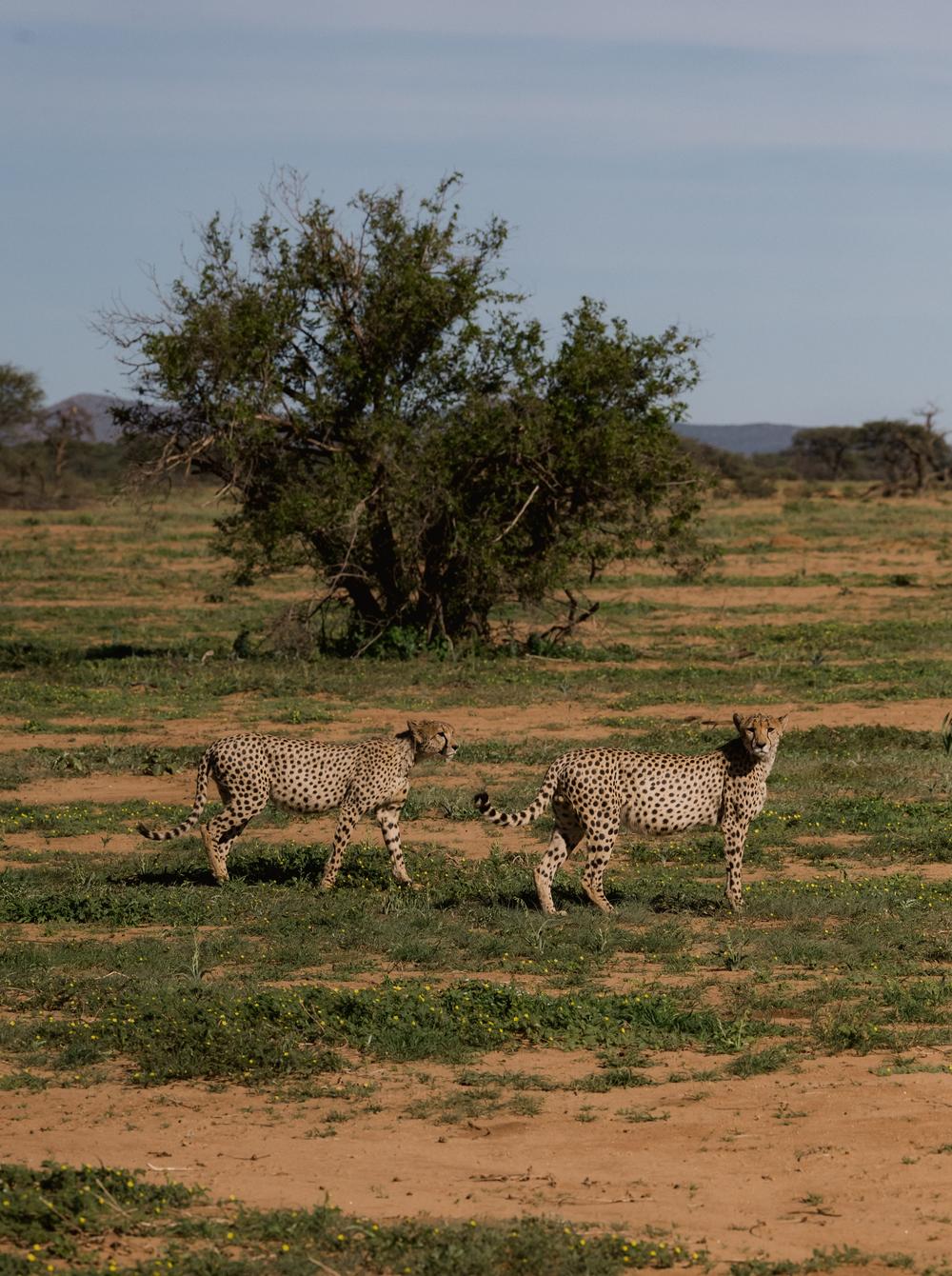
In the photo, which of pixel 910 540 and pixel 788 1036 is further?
pixel 910 540

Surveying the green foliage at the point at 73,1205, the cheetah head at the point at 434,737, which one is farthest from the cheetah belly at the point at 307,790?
the green foliage at the point at 73,1205

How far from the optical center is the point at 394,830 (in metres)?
11.6

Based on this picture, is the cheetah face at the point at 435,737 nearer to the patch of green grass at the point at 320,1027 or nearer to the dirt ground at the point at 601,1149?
the patch of green grass at the point at 320,1027

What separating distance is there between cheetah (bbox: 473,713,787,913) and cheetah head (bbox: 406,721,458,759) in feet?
3.02

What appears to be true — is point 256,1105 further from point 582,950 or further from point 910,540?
point 910,540

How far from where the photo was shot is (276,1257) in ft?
19.5

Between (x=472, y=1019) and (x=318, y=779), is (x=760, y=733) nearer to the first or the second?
(x=318, y=779)

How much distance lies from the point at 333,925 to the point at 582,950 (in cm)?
160

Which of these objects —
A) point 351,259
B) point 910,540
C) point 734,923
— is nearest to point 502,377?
point 351,259

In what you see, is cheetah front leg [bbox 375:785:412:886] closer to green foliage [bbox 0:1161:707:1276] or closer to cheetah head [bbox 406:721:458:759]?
cheetah head [bbox 406:721:458:759]

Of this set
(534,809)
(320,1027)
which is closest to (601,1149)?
(320,1027)

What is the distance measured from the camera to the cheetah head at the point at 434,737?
11.5 m

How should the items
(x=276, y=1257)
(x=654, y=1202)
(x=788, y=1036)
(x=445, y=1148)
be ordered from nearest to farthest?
(x=276, y=1257), (x=654, y=1202), (x=445, y=1148), (x=788, y=1036)

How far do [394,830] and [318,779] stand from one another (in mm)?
621
